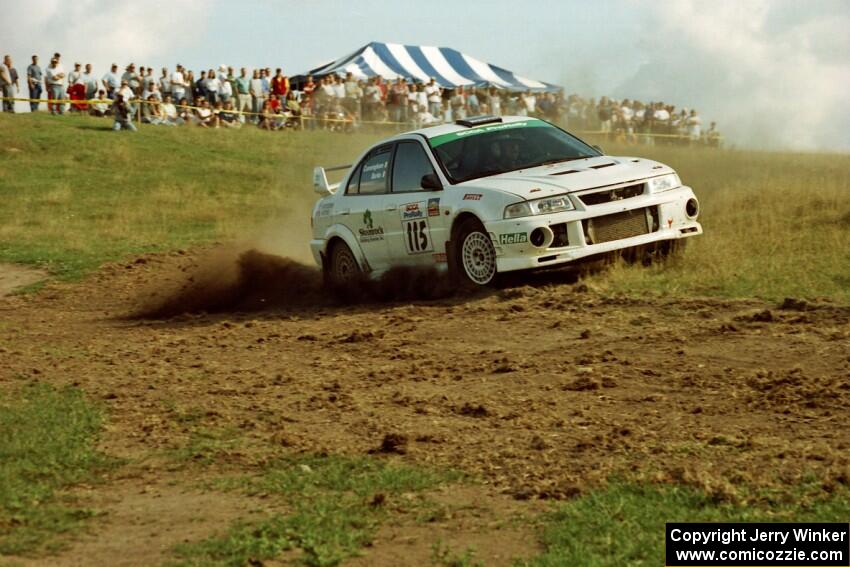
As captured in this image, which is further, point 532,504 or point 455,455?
point 455,455

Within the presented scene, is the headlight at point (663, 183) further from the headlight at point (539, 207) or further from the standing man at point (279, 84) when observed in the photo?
the standing man at point (279, 84)

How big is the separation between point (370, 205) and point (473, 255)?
5.13 feet

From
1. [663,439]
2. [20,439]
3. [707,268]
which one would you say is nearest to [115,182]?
[707,268]

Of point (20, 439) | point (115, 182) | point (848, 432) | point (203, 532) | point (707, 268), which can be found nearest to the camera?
point (203, 532)

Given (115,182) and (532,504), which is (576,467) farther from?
(115,182)

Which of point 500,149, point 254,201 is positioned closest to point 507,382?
point 500,149

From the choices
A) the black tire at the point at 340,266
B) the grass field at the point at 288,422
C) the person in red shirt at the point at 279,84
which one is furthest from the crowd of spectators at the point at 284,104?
the black tire at the point at 340,266

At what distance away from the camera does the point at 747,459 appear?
18.5 feet

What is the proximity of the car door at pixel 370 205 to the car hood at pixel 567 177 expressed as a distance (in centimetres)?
122

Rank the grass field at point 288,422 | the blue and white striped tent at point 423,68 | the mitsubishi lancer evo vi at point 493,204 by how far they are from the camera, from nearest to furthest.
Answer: the grass field at point 288,422
the mitsubishi lancer evo vi at point 493,204
the blue and white striped tent at point 423,68

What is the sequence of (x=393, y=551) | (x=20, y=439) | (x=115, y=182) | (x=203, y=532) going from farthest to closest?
(x=115, y=182)
(x=20, y=439)
(x=203, y=532)
(x=393, y=551)

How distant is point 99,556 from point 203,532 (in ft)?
1.43

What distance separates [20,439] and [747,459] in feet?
12.8

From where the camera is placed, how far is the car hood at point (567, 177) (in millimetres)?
10914
